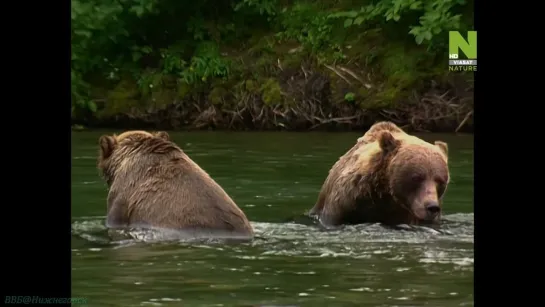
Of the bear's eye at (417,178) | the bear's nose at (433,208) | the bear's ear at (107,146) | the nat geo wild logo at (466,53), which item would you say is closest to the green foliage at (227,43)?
the bear's ear at (107,146)

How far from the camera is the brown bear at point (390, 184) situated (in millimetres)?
9469

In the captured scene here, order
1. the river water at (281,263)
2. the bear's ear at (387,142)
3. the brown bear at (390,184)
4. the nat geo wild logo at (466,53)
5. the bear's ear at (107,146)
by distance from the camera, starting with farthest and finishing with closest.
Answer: the bear's ear at (107,146), the bear's ear at (387,142), the brown bear at (390,184), the nat geo wild logo at (466,53), the river water at (281,263)

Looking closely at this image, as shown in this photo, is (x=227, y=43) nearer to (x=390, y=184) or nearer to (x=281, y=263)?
(x=390, y=184)

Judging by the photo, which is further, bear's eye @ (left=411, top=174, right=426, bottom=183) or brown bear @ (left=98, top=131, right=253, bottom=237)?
bear's eye @ (left=411, top=174, right=426, bottom=183)

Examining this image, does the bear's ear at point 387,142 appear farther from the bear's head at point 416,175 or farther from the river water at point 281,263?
the river water at point 281,263

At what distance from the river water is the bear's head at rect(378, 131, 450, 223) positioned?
9.4 inches

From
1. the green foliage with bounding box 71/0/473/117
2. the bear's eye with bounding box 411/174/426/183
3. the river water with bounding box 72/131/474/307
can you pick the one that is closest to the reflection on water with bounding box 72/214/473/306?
the river water with bounding box 72/131/474/307

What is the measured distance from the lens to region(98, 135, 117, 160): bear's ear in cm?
1005

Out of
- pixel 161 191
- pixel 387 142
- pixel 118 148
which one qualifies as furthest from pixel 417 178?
pixel 118 148

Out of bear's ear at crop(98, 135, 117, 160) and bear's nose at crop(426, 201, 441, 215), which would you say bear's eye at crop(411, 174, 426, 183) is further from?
bear's ear at crop(98, 135, 117, 160)

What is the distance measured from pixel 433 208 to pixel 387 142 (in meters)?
0.86

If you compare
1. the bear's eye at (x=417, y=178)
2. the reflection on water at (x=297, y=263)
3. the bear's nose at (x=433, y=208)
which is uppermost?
the bear's eye at (x=417, y=178)

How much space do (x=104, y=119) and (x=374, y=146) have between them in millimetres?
14771

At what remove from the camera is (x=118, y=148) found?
9.96m
